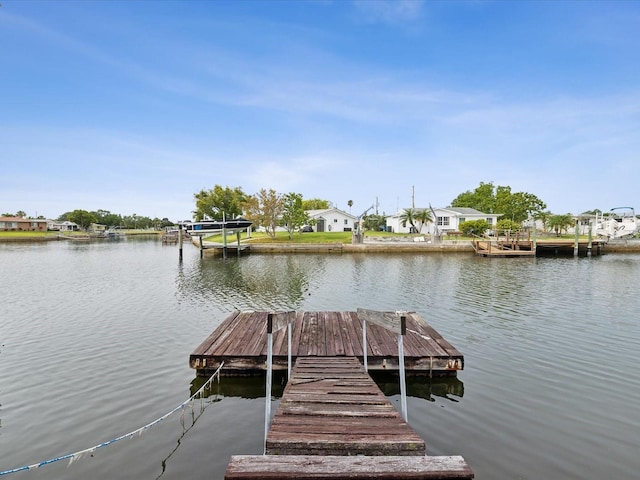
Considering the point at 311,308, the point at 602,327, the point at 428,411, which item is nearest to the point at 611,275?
the point at 602,327

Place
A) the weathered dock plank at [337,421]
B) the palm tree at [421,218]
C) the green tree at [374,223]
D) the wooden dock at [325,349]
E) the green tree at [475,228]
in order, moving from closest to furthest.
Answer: the weathered dock plank at [337,421] → the wooden dock at [325,349] → the green tree at [475,228] → the palm tree at [421,218] → the green tree at [374,223]

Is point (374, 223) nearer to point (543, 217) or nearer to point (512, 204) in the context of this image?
point (512, 204)

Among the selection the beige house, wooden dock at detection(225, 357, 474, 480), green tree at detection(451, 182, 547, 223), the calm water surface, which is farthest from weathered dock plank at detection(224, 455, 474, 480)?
the beige house

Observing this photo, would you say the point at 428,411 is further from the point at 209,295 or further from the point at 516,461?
the point at 209,295

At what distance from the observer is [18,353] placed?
10625 mm

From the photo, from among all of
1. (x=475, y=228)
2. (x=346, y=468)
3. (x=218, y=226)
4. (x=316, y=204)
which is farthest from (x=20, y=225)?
(x=346, y=468)

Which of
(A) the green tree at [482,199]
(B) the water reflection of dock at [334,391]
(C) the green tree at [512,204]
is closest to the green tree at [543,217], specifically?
(C) the green tree at [512,204]

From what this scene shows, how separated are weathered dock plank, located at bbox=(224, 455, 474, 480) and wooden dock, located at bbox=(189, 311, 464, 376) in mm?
4434

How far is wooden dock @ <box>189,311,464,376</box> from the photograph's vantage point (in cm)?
823

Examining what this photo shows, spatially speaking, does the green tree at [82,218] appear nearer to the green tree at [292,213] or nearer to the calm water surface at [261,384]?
the green tree at [292,213]

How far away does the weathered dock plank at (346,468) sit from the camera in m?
3.57

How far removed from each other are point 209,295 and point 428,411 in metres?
15.3

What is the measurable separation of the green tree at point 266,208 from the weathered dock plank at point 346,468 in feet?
178

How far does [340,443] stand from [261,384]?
445 centimetres
